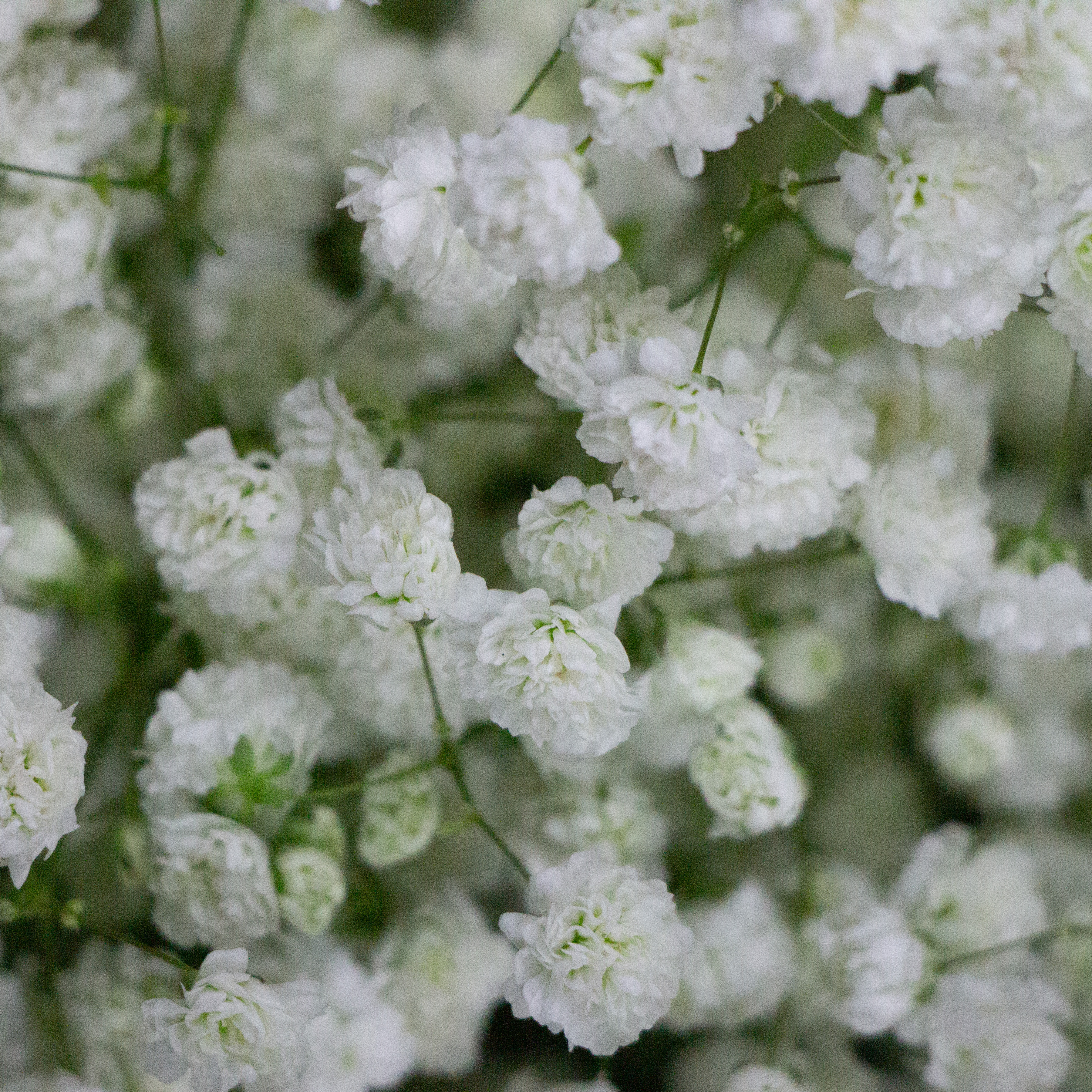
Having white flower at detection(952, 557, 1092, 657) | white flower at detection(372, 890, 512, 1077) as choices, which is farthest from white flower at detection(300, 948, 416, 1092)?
white flower at detection(952, 557, 1092, 657)

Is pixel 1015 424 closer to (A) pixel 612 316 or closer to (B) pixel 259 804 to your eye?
(A) pixel 612 316

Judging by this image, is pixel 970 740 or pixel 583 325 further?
pixel 970 740

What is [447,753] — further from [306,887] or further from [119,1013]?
[119,1013]

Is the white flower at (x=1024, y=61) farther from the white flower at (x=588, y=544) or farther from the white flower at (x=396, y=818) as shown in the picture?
the white flower at (x=396, y=818)

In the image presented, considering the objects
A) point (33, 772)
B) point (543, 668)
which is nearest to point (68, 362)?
point (33, 772)

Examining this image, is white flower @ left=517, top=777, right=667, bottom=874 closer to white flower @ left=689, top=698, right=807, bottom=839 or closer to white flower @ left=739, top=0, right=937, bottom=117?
white flower @ left=689, top=698, right=807, bottom=839

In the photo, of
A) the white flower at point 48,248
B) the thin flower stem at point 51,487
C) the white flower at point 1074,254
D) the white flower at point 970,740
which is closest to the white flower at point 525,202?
the white flower at point 1074,254
